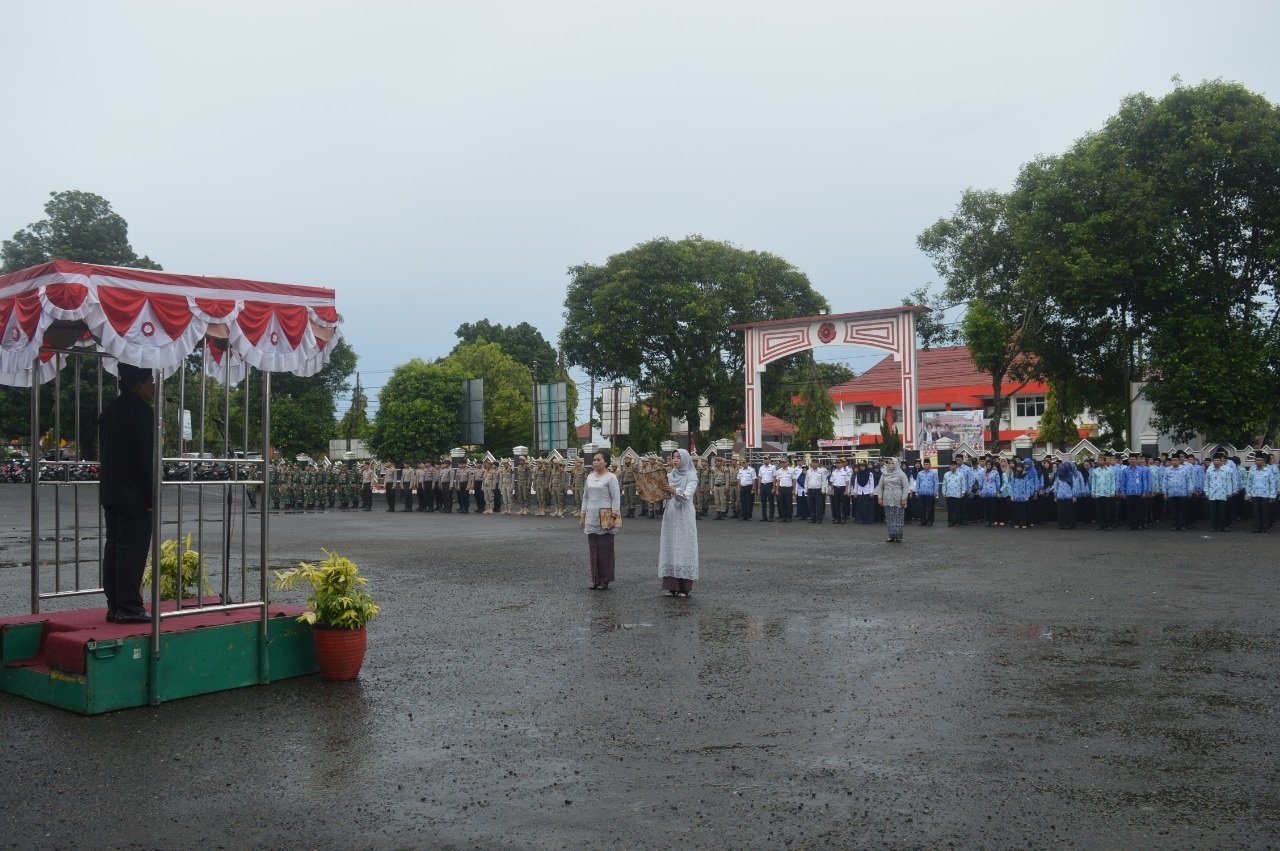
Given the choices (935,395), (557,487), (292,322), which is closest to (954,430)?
(557,487)

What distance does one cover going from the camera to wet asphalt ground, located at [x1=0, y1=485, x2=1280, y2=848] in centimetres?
455

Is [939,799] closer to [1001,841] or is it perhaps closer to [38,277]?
[1001,841]

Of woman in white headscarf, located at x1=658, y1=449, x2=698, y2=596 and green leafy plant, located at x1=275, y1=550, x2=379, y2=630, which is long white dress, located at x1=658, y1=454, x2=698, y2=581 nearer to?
woman in white headscarf, located at x1=658, y1=449, x2=698, y2=596

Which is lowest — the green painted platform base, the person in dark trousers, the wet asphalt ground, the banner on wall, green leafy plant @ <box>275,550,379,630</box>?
the wet asphalt ground

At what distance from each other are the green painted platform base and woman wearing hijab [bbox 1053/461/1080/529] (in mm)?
19436

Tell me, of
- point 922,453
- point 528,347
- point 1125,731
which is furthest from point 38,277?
point 528,347

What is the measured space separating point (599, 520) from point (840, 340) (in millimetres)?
20035

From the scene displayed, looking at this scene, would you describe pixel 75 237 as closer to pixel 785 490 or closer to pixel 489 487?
pixel 489 487

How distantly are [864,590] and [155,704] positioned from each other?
26.2ft

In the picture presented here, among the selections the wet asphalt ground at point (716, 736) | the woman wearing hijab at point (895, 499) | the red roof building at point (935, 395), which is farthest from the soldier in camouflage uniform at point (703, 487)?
the red roof building at point (935, 395)

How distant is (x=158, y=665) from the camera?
263 inches

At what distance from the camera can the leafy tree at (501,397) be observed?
58.2m

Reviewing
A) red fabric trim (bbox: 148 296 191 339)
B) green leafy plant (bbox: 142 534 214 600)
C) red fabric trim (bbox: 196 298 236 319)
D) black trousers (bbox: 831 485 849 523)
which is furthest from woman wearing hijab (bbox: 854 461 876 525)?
red fabric trim (bbox: 148 296 191 339)

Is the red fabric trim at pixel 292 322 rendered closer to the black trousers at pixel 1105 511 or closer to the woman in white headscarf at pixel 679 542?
the woman in white headscarf at pixel 679 542
